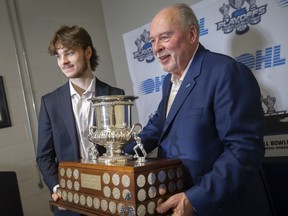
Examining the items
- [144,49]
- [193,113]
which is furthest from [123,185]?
[144,49]

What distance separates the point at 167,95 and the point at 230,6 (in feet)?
2.97

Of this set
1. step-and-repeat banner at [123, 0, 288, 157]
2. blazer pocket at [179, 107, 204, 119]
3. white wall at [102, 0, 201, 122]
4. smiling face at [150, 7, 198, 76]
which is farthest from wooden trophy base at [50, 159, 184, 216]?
white wall at [102, 0, 201, 122]

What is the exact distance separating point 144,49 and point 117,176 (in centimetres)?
165

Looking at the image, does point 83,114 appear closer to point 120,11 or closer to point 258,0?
point 258,0

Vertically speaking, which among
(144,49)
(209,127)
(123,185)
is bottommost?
(123,185)

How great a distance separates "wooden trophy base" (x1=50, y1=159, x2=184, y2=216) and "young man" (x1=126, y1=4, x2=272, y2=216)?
0.05 m

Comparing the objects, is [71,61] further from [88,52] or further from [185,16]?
[185,16]

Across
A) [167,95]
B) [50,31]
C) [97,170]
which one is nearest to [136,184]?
[97,170]

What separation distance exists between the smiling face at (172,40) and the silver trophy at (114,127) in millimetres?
268

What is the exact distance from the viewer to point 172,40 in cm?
114

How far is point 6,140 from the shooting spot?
2072mm

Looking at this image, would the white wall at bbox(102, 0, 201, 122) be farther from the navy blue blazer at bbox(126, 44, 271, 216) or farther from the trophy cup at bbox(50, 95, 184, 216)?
the trophy cup at bbox(50, 95, 184, 216)

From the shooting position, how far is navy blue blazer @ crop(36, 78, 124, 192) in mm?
1332

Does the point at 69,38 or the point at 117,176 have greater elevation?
the point at 69,38
